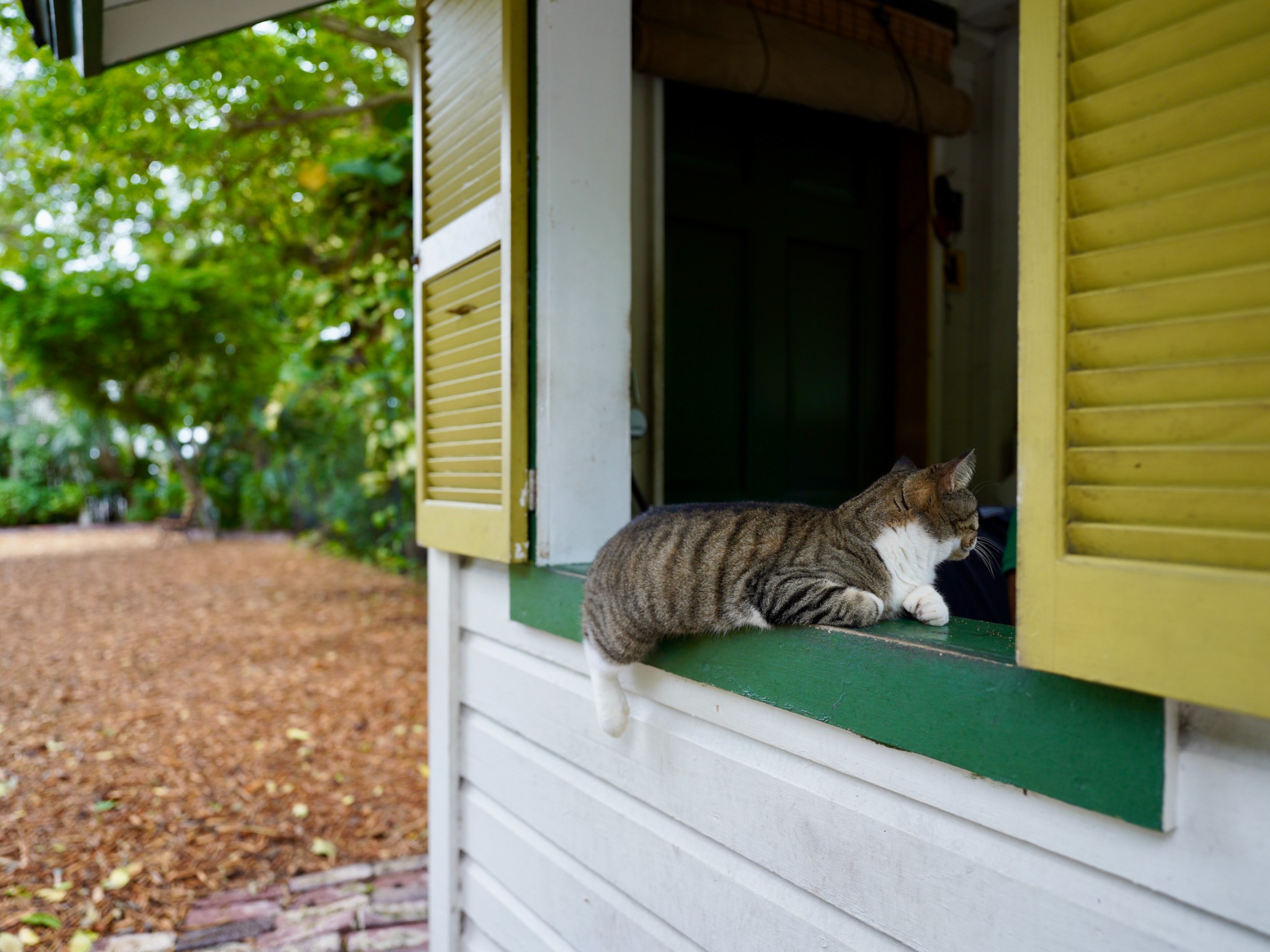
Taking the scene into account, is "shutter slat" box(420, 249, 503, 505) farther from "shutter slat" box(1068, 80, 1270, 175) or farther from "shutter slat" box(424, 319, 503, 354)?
"shutter slat" box(1068, 80, 1270, 175)

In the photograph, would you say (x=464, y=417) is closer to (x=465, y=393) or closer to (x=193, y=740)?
(x=465, y=393)

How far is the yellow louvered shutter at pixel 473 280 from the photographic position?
1794mm

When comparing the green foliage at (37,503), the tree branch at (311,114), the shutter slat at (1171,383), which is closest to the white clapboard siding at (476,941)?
the shutter slat at (1171,383)

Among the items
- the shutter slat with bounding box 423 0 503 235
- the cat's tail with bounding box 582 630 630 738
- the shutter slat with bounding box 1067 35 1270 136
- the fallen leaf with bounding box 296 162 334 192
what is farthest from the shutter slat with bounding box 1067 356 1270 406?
the fallen leaf with bounding box 296 162 334 192

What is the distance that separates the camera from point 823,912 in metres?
1.15

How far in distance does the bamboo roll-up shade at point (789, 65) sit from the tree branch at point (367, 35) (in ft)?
7.45

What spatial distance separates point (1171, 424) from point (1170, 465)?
4 centimetres

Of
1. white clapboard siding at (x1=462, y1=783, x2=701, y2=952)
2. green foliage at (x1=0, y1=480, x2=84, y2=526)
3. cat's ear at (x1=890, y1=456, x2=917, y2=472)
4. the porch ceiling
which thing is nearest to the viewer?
cat's ear at (x1=890, y1=456, x2=917, y2=472)

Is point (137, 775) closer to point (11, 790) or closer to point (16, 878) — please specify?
point (11, 790)

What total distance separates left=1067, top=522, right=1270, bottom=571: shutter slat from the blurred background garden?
11.6 feet

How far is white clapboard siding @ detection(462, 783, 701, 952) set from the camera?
1527 millimetres

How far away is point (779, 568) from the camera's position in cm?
129

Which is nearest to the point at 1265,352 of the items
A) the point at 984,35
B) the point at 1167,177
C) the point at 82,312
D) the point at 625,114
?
the point at 1167,177

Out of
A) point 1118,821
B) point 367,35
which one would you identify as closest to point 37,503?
point 367,35
